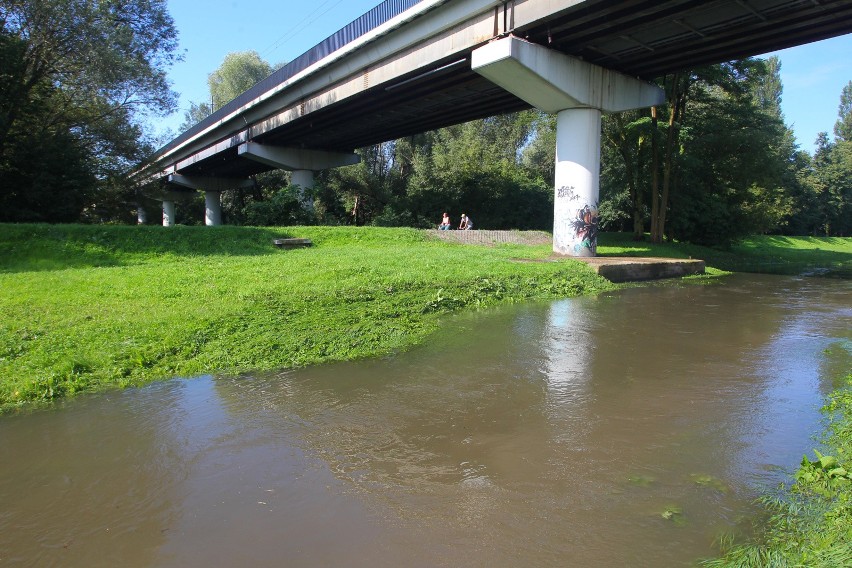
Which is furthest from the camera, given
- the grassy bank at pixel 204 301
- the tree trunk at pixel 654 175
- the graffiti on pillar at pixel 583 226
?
the tree trunk at pixel 654 175

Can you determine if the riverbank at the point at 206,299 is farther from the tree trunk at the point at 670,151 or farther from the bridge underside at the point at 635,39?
the tree trunk at the point at 670,151

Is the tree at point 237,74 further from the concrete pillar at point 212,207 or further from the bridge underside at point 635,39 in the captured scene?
the bridge underside at point 635,39

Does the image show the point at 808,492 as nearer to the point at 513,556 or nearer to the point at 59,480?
the point at 513,556

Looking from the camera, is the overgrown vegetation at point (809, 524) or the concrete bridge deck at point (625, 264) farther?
the concrete bridge deck at point (625, 264)

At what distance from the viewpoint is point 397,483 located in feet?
12.6

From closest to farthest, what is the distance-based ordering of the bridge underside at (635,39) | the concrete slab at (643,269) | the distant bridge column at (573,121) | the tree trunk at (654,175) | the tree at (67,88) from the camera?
the bridge underside at (635,39) → the concrete slab at (643,269) → the distant bridge column at (573,121) → the tree at (67,88) → the tree trunk at (654,175)

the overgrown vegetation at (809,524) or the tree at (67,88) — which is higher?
the tree at (67,88)

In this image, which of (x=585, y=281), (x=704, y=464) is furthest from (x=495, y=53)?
(x=704, y=464)

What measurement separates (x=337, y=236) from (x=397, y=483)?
17995 mm

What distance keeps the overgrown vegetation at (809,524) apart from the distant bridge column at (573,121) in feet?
51.5

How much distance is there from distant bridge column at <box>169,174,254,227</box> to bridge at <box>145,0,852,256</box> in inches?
1017

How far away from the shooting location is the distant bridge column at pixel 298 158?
35.4 metres

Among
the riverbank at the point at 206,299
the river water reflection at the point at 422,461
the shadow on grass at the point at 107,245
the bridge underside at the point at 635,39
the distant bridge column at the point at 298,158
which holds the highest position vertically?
the bridge underside at the point at 635,39

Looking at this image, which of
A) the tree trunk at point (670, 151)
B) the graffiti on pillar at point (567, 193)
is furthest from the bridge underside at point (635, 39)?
the tree trunk at point (670, 151)
